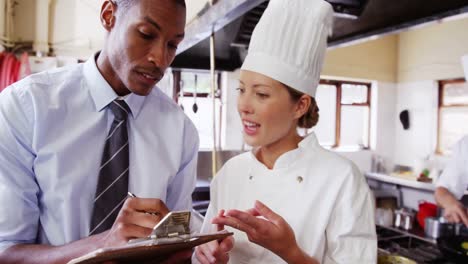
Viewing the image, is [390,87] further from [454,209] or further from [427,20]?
[427,20]

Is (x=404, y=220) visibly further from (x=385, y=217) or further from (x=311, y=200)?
(x=311, y=200)

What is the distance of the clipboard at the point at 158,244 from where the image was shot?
68 cm

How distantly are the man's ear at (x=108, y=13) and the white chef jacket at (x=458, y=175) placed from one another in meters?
2.85

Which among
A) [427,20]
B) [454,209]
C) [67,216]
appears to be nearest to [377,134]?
[454,209]

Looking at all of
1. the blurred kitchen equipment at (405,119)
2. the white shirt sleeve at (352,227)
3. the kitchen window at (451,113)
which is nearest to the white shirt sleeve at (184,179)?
the white shirt sleeve at (352,227)

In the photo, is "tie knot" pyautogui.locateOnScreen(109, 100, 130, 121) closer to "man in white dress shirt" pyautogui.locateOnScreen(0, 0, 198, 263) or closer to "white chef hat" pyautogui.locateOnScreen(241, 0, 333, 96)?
"man in white dress shirt" pyautogui.locateOnScreen(0, 0, 198, 263)

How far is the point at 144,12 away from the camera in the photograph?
1.12m

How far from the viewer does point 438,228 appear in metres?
3.39

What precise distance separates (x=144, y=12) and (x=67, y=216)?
674mm

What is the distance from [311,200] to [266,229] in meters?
0.33

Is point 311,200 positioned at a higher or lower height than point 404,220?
higher

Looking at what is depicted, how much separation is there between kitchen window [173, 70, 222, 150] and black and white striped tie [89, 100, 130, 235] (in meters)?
3.58

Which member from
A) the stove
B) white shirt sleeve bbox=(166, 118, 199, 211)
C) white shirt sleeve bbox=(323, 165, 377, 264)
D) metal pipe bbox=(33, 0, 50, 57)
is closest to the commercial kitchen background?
the stove

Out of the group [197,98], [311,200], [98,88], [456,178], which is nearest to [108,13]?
[98,88]
